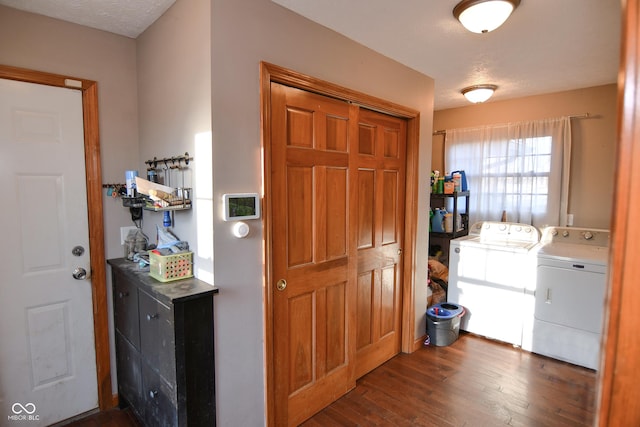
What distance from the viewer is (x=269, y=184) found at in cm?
180

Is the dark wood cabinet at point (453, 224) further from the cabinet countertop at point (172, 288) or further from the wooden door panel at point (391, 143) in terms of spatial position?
the cabinet countertop at point (172, 288)

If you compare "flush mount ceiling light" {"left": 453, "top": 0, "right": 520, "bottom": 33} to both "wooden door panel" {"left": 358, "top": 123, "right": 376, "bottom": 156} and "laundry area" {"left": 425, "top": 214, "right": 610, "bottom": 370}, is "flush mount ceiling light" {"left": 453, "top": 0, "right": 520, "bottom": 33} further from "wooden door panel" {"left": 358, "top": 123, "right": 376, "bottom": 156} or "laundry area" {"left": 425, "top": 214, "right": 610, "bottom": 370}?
"laundry area" {"left": 425, "top": 214, "right": 610, "bottom": 370}

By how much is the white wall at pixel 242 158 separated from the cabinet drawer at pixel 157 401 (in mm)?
223

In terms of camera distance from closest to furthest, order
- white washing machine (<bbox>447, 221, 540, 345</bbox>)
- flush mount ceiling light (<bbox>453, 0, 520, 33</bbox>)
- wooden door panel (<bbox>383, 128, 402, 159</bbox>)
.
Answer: flush mount ceiling light (<bbox>453, 0, 520, 33</bbox>) → wooden door panel (<bbox>383, 128, 402, 159</bbox>) → white washing machine (<bbox>447, 221, 540, 345</bbox>)

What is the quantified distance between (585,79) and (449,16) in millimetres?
2132

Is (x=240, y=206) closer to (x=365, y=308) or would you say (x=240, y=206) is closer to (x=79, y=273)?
Answer: (x=79, y=273)

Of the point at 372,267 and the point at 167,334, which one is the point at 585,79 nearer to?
the point at 372,267

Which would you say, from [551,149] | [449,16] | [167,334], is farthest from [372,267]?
[551,149]

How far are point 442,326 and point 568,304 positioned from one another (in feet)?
3.48

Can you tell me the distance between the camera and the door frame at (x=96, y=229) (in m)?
2.11

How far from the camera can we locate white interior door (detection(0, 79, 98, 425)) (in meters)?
1.90

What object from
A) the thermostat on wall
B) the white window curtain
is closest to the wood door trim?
the thermostat on wall

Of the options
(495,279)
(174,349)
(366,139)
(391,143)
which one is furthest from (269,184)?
(495,279)

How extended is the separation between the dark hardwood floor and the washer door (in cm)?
40
